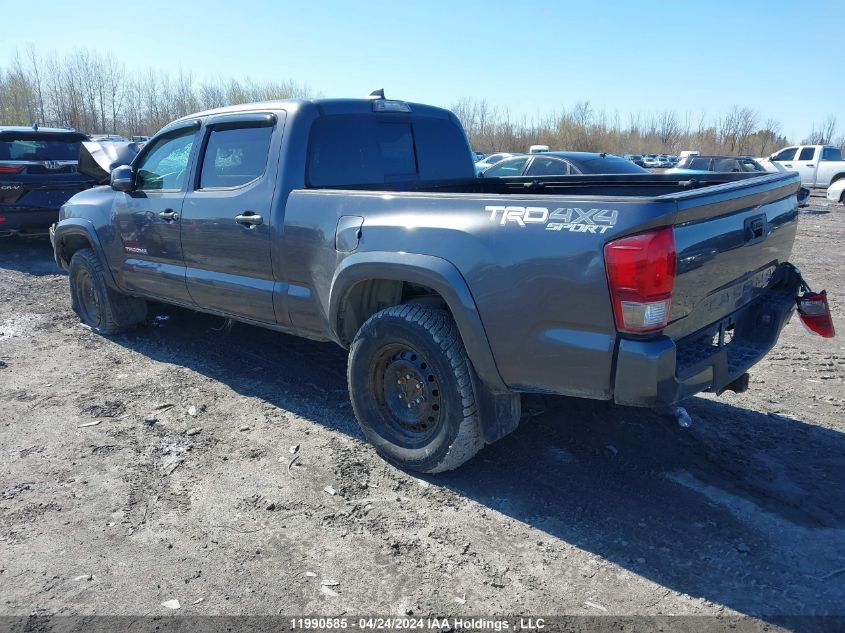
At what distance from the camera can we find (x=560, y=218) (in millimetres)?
2770

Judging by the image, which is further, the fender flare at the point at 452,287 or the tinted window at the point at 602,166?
the tinted window at the point at 602,166

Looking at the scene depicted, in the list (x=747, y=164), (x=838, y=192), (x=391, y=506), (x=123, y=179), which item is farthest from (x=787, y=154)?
(x=391, y=506)

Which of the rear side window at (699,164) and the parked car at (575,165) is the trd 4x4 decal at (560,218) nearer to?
the parked car at (575,165)

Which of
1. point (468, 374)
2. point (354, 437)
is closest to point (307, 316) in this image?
point (354, 437)

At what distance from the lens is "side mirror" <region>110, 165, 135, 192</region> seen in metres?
5.23

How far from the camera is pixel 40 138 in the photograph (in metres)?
9.97

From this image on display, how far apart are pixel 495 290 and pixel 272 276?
5.88 feet

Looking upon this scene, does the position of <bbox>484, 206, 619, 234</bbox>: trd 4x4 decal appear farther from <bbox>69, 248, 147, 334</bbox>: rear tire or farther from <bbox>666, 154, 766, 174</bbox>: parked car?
<bbox>666, 154, 766, 174</bbox>: parked car

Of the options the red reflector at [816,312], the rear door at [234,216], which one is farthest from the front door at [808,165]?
the rear door at [234,216]

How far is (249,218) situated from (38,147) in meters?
7.71

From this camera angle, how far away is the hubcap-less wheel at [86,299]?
6277mm

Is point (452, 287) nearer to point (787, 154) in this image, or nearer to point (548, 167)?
point (548, 167)

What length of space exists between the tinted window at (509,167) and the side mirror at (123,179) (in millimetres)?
7794

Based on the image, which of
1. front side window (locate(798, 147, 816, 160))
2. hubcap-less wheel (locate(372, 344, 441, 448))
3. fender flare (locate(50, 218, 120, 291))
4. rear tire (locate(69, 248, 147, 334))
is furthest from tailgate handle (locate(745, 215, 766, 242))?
→ front side window (locate(798, 147, 816, 160))
